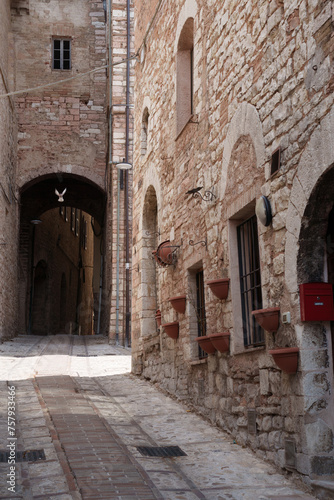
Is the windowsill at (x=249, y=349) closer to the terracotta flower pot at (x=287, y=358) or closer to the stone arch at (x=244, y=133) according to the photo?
the terracotta flower pot at (x=287, y=358)

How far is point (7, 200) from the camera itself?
15.7 m

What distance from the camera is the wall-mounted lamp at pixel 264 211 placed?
4.73m

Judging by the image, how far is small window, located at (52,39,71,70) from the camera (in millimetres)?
19828

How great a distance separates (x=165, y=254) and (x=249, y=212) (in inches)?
108

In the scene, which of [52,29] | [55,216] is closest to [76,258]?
[55,216]

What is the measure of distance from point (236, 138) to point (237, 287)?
1.40 m

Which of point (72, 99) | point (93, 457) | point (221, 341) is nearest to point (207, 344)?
point (221, 341)

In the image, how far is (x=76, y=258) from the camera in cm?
3152

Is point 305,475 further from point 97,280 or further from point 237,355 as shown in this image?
point 97,280

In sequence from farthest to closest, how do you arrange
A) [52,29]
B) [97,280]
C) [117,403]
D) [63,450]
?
[97,280]
[52,29]
[117,403]
[63,450]

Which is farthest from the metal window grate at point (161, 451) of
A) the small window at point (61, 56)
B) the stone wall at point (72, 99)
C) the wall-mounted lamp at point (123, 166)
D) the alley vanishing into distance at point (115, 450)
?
the small window at point (61, 56)

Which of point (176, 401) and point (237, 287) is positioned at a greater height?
point (237, 287)

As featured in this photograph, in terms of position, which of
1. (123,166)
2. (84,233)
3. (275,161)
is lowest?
(275,161)

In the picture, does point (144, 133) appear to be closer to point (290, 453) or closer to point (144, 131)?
point (144, 131)
